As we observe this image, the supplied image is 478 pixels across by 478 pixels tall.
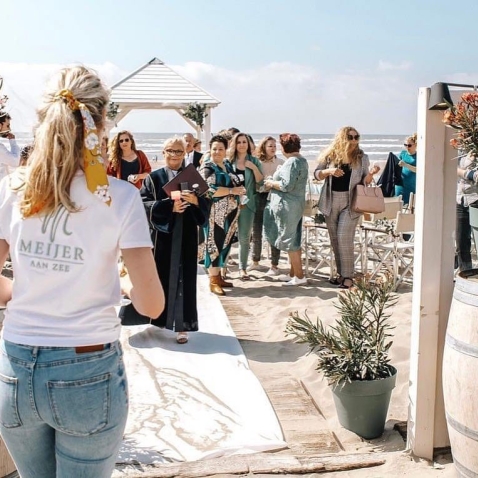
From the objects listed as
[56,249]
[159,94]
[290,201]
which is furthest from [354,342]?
[159,94]

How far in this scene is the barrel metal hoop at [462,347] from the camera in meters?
2.87

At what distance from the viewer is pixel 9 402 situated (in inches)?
69.4

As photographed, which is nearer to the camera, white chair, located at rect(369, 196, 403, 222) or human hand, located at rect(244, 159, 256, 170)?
human hand, located at rect(244, 159, 256, 170)

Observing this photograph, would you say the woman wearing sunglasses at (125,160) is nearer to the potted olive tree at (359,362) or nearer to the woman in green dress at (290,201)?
the woman in green dress at (290,201)

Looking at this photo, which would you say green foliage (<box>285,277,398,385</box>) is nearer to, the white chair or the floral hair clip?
the floral hair clip

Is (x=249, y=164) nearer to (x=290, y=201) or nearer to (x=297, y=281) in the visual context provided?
(x=290, y=201)

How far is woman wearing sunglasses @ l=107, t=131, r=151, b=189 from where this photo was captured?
8617mm

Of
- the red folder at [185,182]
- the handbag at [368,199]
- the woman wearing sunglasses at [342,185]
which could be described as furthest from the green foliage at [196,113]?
the red folder at [185,182]

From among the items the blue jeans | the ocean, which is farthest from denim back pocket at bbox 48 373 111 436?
the ocean

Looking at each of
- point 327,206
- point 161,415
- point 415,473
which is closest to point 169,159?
point 161,415

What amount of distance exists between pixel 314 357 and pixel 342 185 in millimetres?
3030

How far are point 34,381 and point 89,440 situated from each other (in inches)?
8.8

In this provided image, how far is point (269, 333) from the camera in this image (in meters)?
6.28

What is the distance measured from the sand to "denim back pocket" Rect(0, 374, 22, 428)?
2.00 meters
